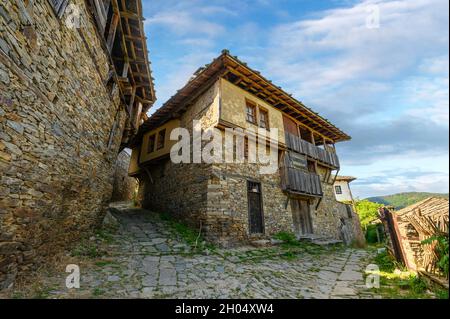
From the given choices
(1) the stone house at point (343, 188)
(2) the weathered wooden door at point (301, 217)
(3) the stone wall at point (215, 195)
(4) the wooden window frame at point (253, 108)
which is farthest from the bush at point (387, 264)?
(1) the stone house at point (343, 188)

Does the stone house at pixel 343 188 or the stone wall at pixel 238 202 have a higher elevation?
the stone house at pixel 343 188

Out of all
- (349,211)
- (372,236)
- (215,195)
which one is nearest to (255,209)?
(215,195)

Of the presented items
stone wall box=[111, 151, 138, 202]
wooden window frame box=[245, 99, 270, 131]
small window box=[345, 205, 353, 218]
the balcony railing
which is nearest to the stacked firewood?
wooden window frame box=[245, 99, 270, 131]

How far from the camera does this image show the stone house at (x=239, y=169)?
28.3 feet

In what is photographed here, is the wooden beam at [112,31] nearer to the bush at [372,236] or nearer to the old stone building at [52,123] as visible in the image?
the old stone building at [52,123]

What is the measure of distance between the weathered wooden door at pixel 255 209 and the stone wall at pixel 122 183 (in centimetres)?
1107

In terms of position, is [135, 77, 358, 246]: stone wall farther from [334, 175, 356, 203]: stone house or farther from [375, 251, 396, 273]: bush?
[334, 175, 356, 203]: stone house

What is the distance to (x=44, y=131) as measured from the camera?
13.6 ft

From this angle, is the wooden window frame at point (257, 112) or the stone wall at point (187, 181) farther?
the wooden window frame at point (257, 112)

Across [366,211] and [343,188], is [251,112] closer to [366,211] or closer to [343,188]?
[366,211]

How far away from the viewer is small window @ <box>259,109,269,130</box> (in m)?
10.8

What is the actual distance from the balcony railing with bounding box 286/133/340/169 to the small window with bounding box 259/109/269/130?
5.29ft
